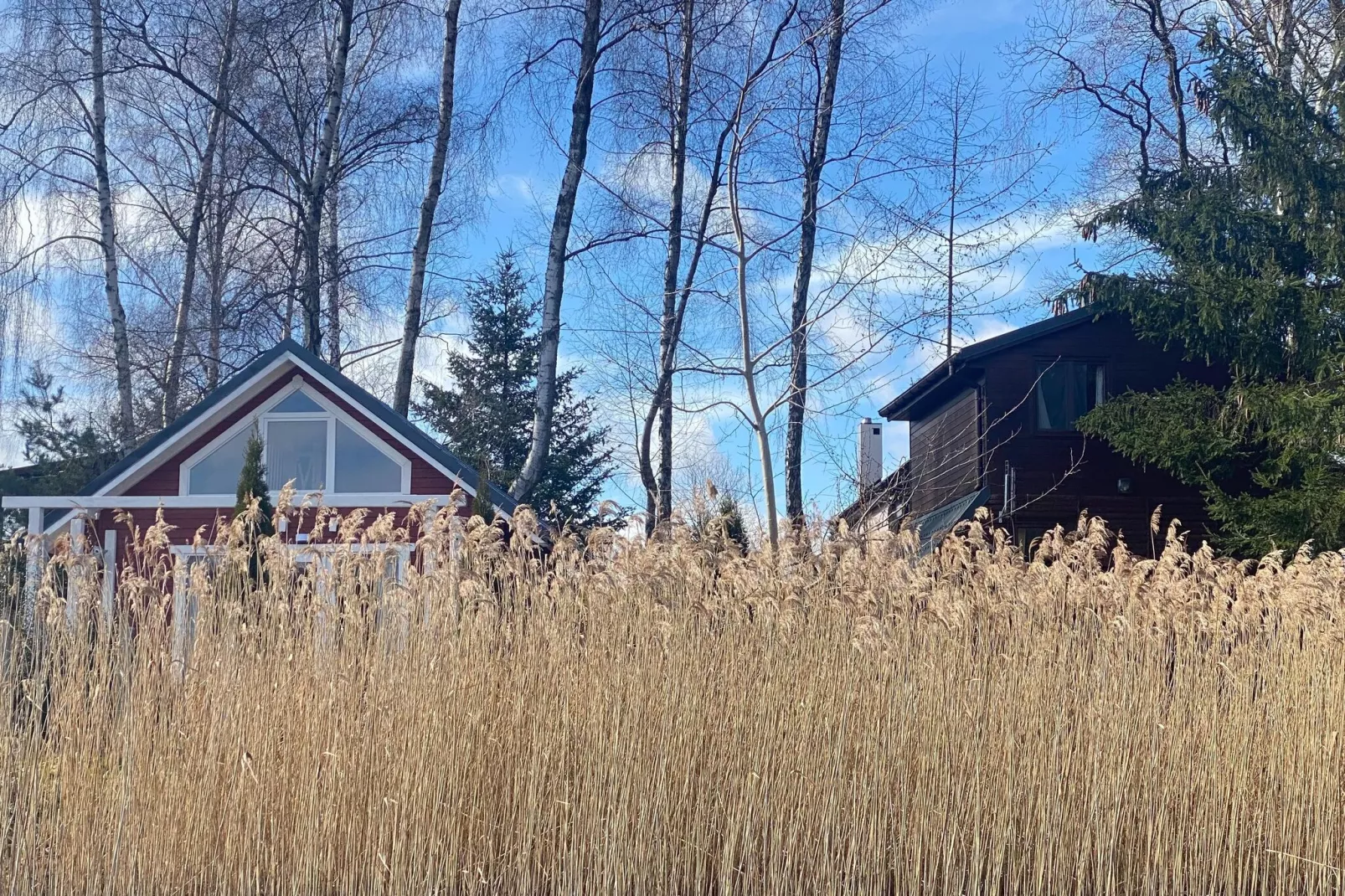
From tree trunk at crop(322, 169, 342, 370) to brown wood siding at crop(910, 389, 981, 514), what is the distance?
26.6ft

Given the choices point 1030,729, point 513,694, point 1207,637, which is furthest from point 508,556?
point 1207,637

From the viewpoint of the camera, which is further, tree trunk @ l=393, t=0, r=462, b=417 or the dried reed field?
tree trunk @ l=393, t=0, r=462, b=417

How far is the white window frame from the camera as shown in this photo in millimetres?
12055

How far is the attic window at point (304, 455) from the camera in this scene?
1210cm

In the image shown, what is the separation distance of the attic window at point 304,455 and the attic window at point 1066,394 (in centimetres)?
881

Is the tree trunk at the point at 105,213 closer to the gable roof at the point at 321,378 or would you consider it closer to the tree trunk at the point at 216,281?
the tree trunk at the point at 216,281

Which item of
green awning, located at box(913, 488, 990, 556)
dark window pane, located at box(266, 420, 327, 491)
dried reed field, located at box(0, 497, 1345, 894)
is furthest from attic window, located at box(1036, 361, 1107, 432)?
dried reed field, located at box(0, 497, 1345, 894)

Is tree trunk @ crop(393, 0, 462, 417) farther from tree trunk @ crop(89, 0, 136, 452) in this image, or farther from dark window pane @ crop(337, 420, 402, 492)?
tree trunk @ crop(89, 0, 136, 452)

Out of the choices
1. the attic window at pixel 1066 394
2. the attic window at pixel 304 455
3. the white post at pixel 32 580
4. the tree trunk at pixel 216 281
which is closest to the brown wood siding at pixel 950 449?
the attic window at pixel 1066 394

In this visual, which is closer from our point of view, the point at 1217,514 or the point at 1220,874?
the point at 1220,874

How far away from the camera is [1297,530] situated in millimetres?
12992

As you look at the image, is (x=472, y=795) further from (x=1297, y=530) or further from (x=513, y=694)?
(x=1297, y=530)

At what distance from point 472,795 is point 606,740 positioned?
21.2 inches

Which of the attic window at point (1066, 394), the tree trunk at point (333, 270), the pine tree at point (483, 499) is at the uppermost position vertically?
the tree trunk at point (333, 270)
